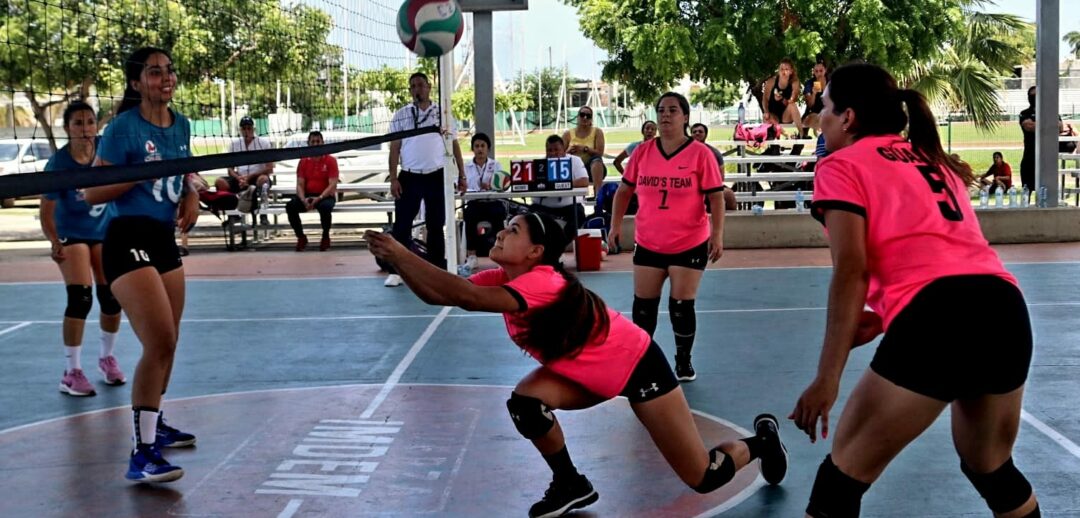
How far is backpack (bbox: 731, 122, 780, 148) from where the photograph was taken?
729 inches

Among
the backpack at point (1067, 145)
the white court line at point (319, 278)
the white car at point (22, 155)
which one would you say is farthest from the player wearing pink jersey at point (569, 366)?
the white car at point (22, 155)

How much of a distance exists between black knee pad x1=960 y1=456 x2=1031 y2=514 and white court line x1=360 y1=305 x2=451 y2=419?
9.66ft

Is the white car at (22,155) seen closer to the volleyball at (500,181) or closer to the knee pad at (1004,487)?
the volleyball at (500,181)

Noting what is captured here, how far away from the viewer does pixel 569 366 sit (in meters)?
5.17

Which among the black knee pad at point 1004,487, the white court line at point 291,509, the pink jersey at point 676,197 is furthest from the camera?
the pink jersey at point 676,197

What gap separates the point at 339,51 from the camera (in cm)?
1123

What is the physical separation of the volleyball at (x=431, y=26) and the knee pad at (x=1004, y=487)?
793 cm

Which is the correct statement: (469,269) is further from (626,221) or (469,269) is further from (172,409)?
(172,409)

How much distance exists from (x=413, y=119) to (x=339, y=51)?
160cm

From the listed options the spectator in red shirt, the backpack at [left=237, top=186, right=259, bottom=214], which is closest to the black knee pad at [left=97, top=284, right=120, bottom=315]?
the spectator in red shirt

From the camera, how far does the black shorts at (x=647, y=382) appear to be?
→ 5172mm

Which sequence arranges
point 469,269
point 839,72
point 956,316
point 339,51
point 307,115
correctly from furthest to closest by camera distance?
point 469,269 < point 339,51 < point 307,115 < point 839,72 < point 956,316

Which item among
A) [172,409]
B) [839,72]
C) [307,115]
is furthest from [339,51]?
[839,72]

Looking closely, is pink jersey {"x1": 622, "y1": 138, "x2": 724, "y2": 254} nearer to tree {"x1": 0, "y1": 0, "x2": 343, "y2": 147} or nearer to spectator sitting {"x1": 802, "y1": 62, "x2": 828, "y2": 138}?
tree {"x1": 0, "y1": 0, "x2": 343, "y2": 147}
